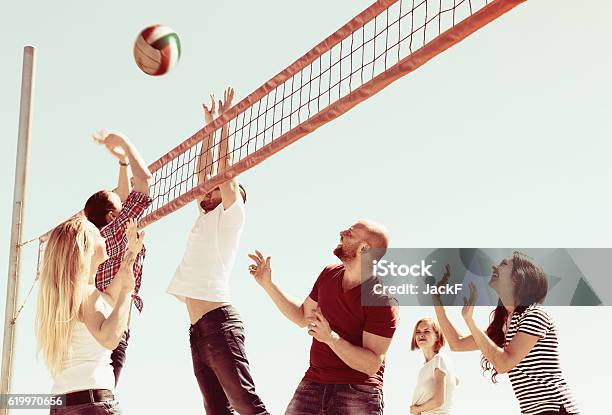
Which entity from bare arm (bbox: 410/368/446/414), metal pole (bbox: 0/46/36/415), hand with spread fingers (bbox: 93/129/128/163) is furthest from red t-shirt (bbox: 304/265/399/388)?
metal pole (bbox: 0/46/36/415)

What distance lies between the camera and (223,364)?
504cm

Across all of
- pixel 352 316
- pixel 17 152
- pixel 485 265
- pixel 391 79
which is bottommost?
pixel 352 316

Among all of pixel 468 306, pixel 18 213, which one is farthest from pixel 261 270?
pixel 18 213

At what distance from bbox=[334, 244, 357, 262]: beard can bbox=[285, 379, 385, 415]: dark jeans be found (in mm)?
759

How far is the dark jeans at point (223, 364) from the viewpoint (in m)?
5.01

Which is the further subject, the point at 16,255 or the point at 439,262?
the point at 16,255

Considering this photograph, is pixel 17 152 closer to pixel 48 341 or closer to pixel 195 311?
pixel 195 311

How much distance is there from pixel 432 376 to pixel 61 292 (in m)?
3.37

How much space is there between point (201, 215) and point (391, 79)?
1652 mm

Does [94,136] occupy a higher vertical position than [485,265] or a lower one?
higher

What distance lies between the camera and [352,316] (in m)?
4.97

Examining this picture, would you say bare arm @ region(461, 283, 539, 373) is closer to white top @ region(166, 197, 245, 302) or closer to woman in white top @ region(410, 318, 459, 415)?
white top @ region(166, 197, 245, 302)

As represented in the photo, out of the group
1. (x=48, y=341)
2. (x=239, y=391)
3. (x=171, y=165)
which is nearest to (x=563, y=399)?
(x=239, y=391)

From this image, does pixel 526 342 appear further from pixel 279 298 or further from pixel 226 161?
pixel 226 161
